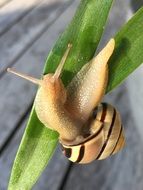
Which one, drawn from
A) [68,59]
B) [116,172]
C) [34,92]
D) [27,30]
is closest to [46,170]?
[116,172]

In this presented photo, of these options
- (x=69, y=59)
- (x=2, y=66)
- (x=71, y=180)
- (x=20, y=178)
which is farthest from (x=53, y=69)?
(x=2, y=66)

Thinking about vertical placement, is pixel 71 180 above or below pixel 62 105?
below

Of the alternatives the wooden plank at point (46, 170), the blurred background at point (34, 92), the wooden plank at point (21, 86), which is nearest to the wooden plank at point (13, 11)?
the blurred background at point (34, 92)

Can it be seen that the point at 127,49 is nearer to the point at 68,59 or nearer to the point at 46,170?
the point at 68,59

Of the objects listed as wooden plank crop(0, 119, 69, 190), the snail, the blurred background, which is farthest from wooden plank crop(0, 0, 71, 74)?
the snail

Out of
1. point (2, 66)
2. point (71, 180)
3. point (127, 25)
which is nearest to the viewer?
point (127, 25)

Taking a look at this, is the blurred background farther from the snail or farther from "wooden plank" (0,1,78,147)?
the snail

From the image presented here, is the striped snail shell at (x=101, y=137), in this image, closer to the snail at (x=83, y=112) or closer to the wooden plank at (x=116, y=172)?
the snail at (x=83, y=112)

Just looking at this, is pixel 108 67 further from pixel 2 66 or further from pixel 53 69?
pixel 2 66
